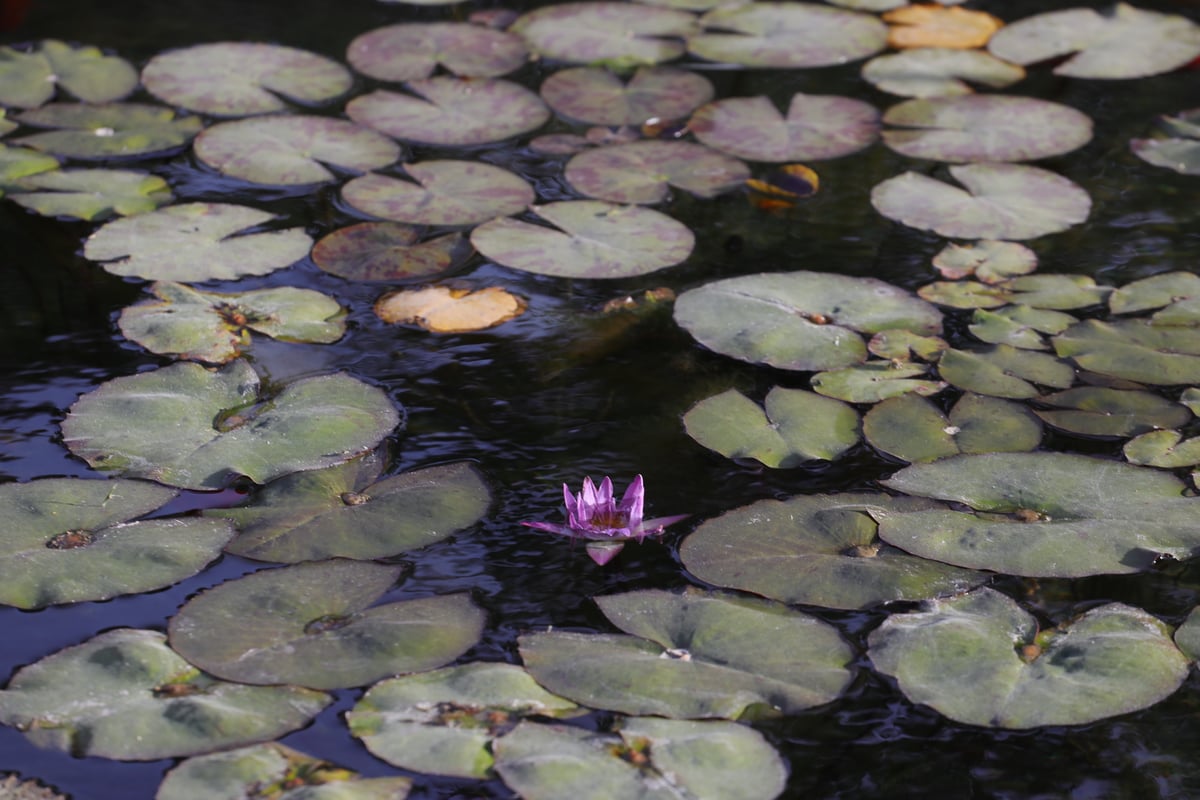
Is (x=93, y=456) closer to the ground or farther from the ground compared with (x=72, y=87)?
closer to the ground

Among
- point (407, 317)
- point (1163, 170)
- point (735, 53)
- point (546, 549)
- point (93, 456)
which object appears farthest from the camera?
point (735, 53)

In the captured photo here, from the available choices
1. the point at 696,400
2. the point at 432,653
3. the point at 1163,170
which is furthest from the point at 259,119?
the point at 1163,170

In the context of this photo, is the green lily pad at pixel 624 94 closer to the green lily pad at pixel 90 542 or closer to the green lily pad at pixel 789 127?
the green lily pad at pixel 789 127

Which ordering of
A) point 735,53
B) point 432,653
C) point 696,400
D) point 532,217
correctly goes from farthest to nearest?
point 735,53 < point 532,217 < point 696,400 < point 432,653

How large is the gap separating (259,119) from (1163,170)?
287 cm

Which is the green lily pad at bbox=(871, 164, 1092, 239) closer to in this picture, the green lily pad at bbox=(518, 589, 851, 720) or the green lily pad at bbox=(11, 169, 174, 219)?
the green lily pad at bbox=(518, 589, 851, 720)

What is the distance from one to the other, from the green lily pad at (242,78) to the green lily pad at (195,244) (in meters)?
0.73

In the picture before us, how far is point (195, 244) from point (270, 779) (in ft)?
6.25

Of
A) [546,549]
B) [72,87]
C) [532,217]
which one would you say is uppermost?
[72,87]

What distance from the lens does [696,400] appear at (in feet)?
9.27

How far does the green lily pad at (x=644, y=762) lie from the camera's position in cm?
179

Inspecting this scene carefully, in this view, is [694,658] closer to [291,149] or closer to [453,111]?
[291,149]

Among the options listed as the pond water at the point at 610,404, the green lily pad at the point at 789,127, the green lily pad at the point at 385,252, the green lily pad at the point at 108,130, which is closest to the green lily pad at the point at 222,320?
the pond water at the point at 610,404

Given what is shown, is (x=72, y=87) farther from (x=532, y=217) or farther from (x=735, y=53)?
(x=735, y=53)
